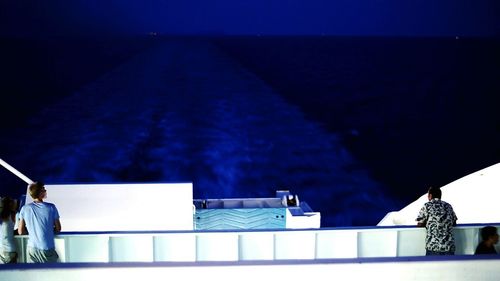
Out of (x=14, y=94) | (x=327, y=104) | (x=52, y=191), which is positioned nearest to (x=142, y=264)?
(x=52, y=191)

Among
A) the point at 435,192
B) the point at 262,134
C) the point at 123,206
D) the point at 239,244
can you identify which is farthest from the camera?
the point at 262,134

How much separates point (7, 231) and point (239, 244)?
2.03 metres

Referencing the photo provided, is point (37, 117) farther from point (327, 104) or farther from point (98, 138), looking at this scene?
point (327, 104)

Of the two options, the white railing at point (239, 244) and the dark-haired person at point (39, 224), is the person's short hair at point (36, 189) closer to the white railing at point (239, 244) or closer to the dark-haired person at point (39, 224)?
the dark-haired person at point (39, 224)

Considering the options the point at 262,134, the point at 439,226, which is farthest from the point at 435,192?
the point at 262,134

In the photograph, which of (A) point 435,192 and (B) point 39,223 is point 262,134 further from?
(B) point 39,223

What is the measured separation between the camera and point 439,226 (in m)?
4.80

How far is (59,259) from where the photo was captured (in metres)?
5.00

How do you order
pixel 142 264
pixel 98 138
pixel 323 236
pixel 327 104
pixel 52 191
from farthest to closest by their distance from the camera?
1. pixel 327 104
2. pixel 98 138
3. pixel 52 191
4. pixel 323 236
5. pixel 142 264

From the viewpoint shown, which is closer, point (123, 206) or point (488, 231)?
point (488, 231)

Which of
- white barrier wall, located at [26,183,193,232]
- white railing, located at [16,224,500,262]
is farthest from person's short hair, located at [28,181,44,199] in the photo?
white barrier wall, located at [26,183,193,232]

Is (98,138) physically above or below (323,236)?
above

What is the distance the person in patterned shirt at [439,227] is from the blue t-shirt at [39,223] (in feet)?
10.6

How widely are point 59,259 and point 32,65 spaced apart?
282ft
